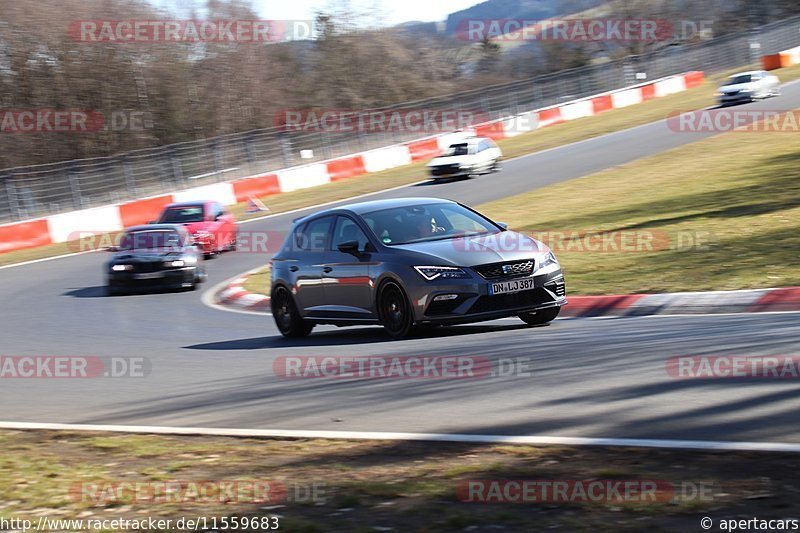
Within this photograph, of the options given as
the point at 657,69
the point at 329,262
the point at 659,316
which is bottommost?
the point at 659,316

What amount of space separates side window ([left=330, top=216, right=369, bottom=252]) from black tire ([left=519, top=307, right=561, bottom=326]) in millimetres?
1987

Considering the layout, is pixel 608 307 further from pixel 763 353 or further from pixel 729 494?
pixel 729 494

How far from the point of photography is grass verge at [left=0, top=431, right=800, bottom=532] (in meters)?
5.22

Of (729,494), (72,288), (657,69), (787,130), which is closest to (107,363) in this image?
(729,494)

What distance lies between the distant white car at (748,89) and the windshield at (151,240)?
87.2 ft

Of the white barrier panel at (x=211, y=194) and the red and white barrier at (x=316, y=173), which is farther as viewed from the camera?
the white barrier panel at (x=211, y=194)

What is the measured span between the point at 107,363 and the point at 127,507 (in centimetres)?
726

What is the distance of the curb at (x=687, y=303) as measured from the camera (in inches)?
504

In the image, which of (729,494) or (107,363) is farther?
(107,363)

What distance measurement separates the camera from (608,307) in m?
14.1

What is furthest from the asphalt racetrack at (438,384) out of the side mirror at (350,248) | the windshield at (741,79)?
the windshield at (741,79)

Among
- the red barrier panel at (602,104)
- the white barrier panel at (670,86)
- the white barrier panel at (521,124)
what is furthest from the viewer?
the white barrier panel at (670,86)

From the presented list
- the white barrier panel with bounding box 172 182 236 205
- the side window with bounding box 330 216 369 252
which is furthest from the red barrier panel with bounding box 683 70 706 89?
the side window with bounding box 330 216 369 252

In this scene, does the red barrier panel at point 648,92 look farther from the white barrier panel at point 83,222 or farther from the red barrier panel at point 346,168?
the white barrier panel at point 83,222
